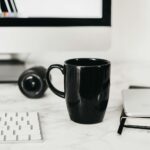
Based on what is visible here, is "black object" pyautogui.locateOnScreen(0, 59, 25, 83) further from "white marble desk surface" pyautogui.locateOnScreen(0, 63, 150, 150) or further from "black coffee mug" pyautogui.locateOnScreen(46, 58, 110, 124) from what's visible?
"black coffee mug" pyautogui.locateOnScreen(46, 58, 110, 124)

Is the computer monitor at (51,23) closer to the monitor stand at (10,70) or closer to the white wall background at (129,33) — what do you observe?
the monitor stand at (10,70)

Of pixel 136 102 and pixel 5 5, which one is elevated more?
pixel 5 5

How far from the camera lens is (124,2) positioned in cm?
100

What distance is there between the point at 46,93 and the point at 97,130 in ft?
0.74

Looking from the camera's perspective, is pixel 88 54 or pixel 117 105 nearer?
pixel 117 105

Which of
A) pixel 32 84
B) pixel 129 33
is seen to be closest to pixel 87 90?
pixel 32 84

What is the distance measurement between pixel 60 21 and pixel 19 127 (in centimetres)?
29

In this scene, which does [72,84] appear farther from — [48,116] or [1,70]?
[1,70]

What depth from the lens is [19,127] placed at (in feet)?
1.70

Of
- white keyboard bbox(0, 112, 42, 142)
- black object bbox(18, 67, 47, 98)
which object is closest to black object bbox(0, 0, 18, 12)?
black object bbox(18, 67, 47, 98)

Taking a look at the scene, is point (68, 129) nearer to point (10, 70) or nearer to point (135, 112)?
point (135, 112)

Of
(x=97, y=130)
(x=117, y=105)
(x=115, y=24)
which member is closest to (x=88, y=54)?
(x=115, y=24)

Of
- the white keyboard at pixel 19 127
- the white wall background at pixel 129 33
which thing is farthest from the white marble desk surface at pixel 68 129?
the white wall background at pixel 129 33

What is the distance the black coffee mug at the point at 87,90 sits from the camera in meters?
0.53
